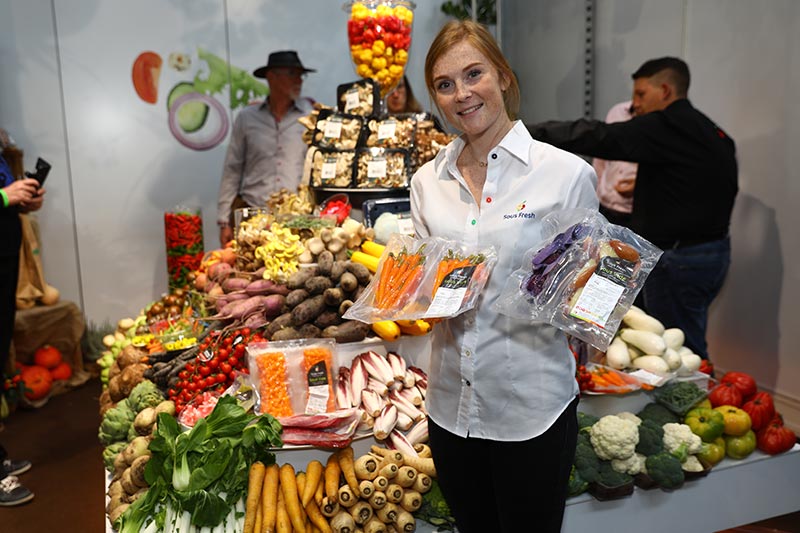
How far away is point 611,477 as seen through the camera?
89.4 inches

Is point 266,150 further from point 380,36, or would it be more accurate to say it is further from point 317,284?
point 317,284

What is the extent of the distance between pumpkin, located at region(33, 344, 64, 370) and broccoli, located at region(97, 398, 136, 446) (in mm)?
2743

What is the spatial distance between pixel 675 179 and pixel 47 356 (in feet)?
14.9

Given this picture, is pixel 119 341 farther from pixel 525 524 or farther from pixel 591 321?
pixel 591 321

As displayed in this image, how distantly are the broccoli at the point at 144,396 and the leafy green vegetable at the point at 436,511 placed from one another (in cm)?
110

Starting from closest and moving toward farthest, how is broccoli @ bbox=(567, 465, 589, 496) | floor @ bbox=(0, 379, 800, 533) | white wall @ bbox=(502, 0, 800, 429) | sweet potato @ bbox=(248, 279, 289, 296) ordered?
broccoli @ bbox=(567, 465, 589, 496)
sweet potato @ bbox=(248, 279, 289, 296)
floor @ bbox=(0, 379, 800, 533)
white wall @ bbox=(502, 0, 800, 429)

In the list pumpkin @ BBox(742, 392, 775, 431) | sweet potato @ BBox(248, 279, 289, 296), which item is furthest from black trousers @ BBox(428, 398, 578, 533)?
pumpkin @ BBox(742, 392, 775, 431)

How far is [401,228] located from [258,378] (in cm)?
102

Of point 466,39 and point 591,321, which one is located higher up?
point 466,39

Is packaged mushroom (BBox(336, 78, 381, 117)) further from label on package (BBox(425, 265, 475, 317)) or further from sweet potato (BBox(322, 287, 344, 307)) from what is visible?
label on package (BBox(425, 265, 475, 317))

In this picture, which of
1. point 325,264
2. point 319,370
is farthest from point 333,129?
point 319,370

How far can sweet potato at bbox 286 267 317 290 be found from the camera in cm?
266

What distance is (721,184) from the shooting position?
11.7 ft

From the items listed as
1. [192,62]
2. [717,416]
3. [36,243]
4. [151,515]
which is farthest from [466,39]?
[192,62]
